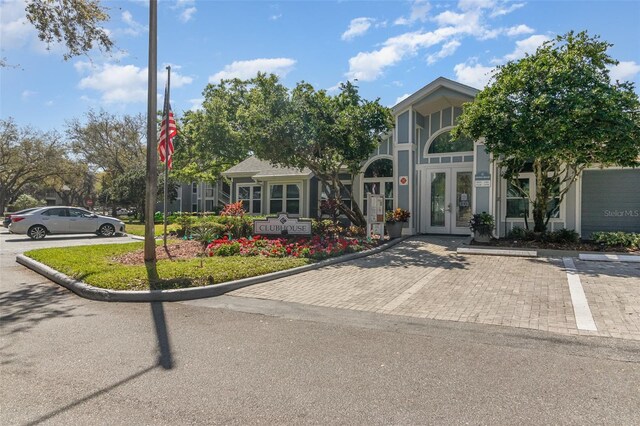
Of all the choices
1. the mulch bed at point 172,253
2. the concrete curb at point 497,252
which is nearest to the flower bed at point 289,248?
the mulch bed at point 172,253

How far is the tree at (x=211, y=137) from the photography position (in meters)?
25.9

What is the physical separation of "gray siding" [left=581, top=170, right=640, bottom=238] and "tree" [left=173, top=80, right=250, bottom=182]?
1677 centimetres

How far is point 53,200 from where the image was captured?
85375 mm

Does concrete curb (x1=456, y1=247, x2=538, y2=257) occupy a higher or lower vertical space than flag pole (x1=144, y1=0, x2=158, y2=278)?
lower

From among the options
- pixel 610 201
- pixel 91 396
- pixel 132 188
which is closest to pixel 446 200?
pixel 610 201

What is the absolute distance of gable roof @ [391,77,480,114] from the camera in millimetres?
15000

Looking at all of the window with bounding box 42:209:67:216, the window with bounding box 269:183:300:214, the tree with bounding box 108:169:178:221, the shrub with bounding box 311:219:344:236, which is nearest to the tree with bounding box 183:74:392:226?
the shrub with bounding box 311:219:344:236

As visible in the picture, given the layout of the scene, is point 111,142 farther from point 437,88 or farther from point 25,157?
point 437,88

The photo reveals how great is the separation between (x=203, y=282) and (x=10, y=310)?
121 inches

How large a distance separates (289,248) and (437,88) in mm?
8253

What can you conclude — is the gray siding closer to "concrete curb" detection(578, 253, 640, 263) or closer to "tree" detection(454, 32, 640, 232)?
"tree" detection(454, 32, 640, 232)

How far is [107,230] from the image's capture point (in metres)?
20.5

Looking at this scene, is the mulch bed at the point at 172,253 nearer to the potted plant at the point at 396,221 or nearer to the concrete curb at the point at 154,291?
the concrete curb at the point at 154,291

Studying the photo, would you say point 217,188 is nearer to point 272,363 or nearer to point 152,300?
point 152,300
